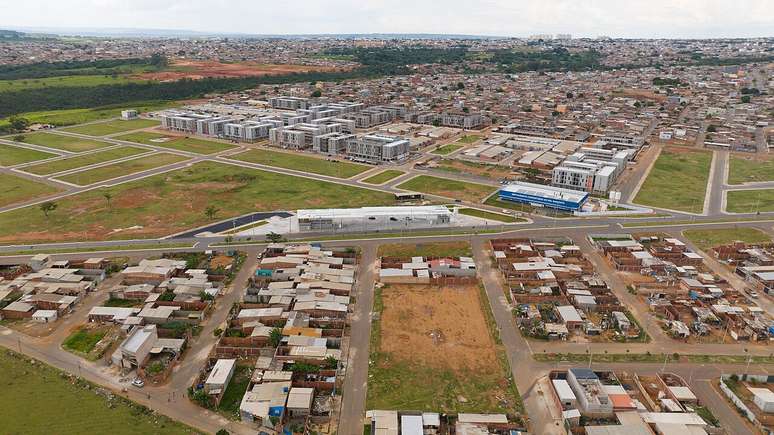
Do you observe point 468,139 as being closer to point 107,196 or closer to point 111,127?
point 107,196

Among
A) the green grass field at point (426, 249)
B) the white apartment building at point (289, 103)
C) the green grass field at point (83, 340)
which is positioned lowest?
the green grass field at point (83, 340)

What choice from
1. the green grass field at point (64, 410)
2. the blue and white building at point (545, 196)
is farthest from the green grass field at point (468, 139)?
the green grass field at point (64, 410)

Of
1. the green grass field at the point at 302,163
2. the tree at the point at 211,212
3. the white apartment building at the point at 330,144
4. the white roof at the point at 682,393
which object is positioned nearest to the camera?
the white roof at the point at 682,393

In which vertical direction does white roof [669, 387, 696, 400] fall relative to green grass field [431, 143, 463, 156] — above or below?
below

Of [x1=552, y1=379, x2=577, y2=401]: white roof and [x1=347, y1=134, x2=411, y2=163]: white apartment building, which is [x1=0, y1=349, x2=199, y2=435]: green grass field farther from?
[x1=347, y1=134, x2=411, y2=163]: white apartment building

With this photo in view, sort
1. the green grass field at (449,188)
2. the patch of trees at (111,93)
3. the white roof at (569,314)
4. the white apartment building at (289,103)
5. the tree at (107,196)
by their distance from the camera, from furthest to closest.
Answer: the white apartment building at (289,103), the patch of trees at (111,93), the green grass field at (449,188), the tree at (107,196), the white roof at (569,314)

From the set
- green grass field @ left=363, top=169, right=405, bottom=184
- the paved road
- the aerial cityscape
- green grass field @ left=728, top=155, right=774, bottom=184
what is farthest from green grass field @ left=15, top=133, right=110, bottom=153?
green grass field @ left=728, top=155, right=774, bottom=184

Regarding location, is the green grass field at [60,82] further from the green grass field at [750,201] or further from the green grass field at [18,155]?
the green grass field at [750,201]
